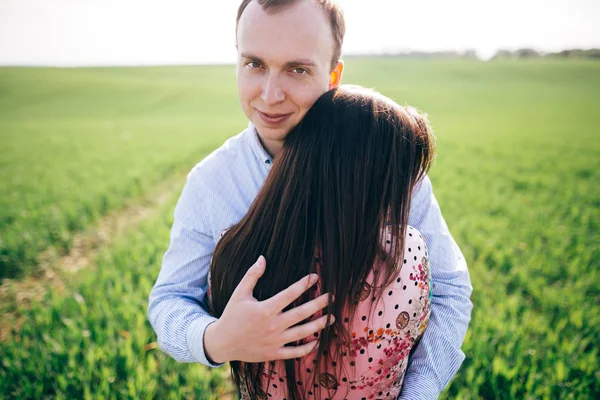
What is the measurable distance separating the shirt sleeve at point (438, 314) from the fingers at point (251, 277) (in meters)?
0.71

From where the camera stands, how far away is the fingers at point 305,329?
1033mm

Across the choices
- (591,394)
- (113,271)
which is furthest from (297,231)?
(113,271)

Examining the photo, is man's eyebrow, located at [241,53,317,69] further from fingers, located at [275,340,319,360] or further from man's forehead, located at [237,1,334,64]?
fingers, located at [275,340,319,360]

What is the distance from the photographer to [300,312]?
102cm

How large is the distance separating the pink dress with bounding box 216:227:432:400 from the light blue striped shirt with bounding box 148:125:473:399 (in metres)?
0.21

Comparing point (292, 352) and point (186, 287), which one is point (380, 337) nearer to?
point (292, 352)

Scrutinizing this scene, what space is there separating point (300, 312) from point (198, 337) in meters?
0.38

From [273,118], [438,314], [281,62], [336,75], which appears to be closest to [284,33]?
[281,62]

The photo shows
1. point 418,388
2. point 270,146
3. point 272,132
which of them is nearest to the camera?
point 418,388

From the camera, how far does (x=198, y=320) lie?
1.22 metres

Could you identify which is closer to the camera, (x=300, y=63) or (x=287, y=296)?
(x=287, y=296)

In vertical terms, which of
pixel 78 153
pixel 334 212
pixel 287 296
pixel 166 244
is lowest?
pixel 78 153

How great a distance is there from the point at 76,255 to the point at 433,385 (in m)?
5.33

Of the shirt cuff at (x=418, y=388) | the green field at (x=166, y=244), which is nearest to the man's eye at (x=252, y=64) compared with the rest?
the shirt cuff at (x=418, y=388)
